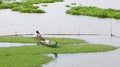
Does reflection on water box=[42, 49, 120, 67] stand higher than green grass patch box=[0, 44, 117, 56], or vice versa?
green grass patch box=[0, 44, 117, 56]

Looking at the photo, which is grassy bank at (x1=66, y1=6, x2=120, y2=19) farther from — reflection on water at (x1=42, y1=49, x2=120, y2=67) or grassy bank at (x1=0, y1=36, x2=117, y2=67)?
reflection on water at (x1=42, y1=49, x2=120, y2=67)

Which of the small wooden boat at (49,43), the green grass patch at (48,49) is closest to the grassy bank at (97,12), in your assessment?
the green grass patch at (48,49)

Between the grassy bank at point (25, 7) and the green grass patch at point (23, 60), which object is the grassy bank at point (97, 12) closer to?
the grassy bank at point (25, 7)

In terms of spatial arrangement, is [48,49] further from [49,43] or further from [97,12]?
[97,12]

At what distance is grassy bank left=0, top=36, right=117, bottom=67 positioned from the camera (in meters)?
29.0

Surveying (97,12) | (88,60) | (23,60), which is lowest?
(97,12)

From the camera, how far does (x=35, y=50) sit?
109ft

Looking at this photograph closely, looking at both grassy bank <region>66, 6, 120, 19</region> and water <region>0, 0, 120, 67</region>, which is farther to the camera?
grassy bank <region>66, 6, 120, 19</region>

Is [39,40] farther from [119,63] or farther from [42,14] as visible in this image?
[42,14]

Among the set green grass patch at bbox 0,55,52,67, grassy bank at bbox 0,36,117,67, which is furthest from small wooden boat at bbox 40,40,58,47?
green grass patch at bbox 0,55,52,67

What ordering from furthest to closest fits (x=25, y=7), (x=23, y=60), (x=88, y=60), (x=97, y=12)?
(x=25, y=7) → (x=97, y=12) → (x=88, y=60) → (x=23, y=60)

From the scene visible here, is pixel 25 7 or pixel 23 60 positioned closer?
pixel 23 60

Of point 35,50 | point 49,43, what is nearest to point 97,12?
point 49,43

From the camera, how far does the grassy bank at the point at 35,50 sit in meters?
29.0
